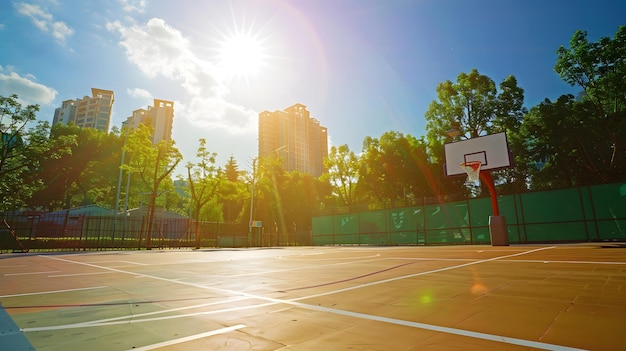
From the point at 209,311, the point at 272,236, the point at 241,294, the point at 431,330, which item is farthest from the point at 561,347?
the point at 272,236

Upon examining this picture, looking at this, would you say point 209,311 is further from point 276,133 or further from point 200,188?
point 276,133

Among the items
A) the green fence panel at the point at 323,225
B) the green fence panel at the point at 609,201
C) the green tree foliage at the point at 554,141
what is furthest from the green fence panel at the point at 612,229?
the green fence panel at the point at 323,225

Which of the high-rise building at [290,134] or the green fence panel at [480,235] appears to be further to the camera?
the high-rise building at [290,134]

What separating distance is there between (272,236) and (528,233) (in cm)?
2915

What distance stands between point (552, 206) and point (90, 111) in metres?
129

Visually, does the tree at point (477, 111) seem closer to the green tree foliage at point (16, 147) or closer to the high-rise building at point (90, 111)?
the green tree foliage at point (16, 147)

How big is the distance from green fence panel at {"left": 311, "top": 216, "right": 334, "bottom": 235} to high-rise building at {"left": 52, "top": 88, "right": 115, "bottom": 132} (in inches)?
3918

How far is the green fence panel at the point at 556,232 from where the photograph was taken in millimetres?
20984

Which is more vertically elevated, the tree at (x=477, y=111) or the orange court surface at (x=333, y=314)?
the tree at (x=477, y=111)

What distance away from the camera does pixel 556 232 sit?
21.8 metres

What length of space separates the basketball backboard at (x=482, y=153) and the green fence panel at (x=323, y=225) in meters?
18.1

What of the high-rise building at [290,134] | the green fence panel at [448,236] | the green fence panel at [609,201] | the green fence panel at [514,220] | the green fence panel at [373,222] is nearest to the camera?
the green fence panel at [609,201]

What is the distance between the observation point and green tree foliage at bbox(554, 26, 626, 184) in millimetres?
25469

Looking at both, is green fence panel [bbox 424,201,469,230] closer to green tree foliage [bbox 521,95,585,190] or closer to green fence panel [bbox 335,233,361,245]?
green fence panel [bbox 335,233,361,245]
